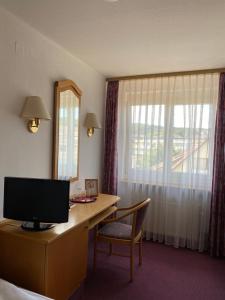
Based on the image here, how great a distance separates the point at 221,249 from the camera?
3139 millimetres

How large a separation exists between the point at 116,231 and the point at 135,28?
2024 millimetres

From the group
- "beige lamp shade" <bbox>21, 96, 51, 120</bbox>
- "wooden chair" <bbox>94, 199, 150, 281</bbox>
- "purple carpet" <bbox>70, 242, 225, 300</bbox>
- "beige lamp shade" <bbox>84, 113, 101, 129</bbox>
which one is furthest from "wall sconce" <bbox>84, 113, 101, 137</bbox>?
"purple carpet" <bbox>70, 242, 225, 300</bbox>

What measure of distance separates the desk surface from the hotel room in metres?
0.02

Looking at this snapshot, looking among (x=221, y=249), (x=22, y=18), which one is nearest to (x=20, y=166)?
(x=22, y=18)

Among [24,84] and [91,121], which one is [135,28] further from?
[91,121]

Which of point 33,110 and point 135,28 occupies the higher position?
point 135,28

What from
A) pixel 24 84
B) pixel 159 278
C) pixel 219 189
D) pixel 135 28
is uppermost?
pixel 135 28

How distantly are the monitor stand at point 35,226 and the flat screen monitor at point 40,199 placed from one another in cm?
6

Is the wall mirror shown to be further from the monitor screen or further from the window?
the window

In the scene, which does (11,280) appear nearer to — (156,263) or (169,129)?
(156,263)

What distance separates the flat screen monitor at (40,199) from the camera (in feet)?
6.10

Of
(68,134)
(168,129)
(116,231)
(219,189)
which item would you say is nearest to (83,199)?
(116,231)

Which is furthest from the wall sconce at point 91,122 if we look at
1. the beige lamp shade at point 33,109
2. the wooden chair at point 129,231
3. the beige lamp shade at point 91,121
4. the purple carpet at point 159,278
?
the purple carpet at point 159,278

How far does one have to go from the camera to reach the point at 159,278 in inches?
103
